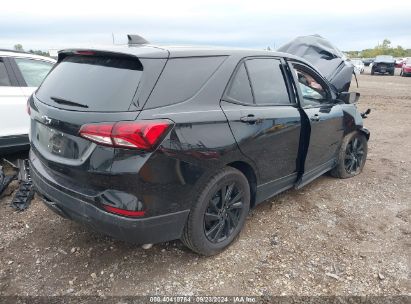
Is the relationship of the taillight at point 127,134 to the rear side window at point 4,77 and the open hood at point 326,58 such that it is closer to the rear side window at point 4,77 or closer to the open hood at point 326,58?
the rear side window at point 4,77

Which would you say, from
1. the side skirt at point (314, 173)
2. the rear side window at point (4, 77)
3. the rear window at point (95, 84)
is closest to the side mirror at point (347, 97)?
the side skirt at point (314, 173)

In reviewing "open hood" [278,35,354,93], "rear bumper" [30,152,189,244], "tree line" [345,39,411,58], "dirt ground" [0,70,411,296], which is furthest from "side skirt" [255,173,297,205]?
"tree line" [345,39,411,58]

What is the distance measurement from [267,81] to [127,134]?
168 cm

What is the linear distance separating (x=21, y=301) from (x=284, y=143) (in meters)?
2.59

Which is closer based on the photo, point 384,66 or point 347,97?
point 347,97

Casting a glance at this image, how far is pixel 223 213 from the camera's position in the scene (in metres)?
3.07

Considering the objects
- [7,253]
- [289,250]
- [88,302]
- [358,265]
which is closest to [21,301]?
[88,302]

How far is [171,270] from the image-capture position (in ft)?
9.63

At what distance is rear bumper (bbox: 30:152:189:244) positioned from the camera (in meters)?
2.43

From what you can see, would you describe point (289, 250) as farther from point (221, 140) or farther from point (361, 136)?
point (361, 136)

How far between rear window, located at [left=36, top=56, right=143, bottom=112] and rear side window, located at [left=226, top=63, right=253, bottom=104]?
2.74 ft

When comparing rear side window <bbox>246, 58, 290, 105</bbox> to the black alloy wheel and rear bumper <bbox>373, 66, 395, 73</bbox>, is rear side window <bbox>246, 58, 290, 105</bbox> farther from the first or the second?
rear bumper <bbox>373, 66, 395, 73</bbox>

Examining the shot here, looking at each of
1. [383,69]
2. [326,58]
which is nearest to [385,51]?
[383,69]

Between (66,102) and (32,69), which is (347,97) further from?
(32,69)
